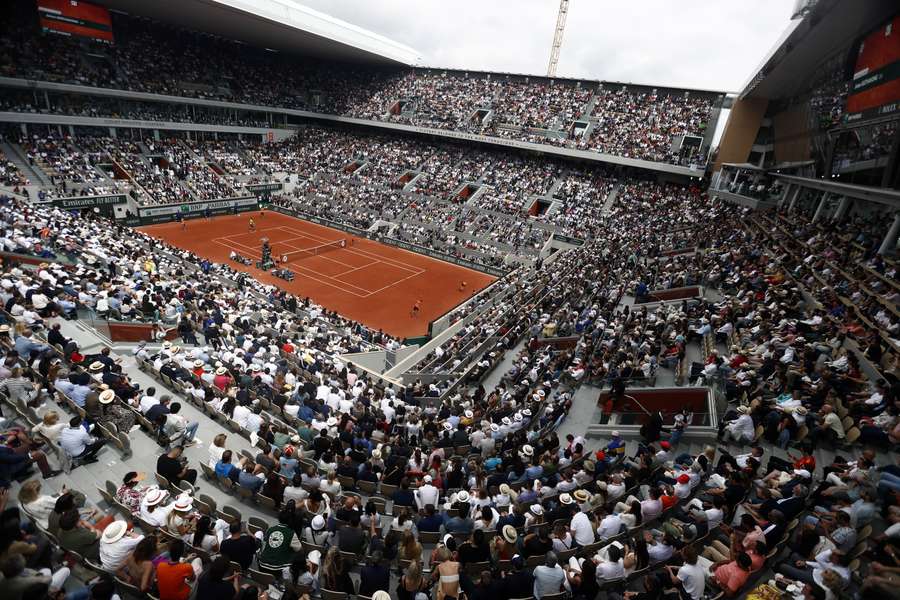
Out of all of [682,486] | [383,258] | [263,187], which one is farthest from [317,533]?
[263,187]

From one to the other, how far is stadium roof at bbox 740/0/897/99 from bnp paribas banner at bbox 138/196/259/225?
49.3 metres

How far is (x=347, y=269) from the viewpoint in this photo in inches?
1422

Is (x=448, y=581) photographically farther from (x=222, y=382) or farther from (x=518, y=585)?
(x=222, y=382)

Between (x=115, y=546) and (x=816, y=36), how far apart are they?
112 ft

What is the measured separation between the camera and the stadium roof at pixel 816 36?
19109mm

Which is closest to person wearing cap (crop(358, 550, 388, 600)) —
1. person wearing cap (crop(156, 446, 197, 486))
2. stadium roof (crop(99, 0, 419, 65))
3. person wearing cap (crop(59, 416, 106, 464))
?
person wearing cap (crop(156, 446, 197, 486))

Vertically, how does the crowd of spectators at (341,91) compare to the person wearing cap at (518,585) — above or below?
above

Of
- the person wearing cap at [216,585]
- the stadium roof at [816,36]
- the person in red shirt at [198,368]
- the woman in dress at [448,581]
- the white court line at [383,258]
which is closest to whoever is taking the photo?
the person wearing cap at [216,585]

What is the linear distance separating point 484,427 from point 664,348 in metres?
7.82

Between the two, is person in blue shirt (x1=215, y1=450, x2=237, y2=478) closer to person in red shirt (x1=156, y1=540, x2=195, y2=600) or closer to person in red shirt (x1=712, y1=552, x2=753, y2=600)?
person in red shirt (x1=156, y1=540, x2=195, y2=600)

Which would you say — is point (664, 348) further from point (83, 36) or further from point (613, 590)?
point (83, 36)

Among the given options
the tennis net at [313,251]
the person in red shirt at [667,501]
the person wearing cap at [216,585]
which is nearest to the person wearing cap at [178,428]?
the person wearing cap at [216,585]

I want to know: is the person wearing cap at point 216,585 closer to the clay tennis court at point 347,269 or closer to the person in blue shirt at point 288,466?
the person in blue shirt at point 288,466

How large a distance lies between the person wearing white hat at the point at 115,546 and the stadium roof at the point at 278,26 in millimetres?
49319
